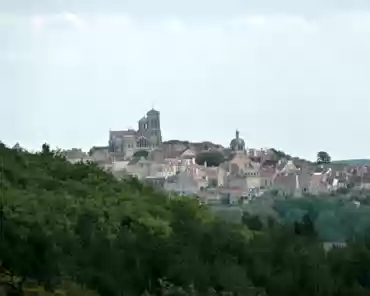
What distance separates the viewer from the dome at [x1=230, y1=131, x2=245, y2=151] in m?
157

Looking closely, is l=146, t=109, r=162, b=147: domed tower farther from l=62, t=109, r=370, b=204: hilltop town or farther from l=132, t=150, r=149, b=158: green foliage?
l=132, t=150, r=149, b=158: green foliage

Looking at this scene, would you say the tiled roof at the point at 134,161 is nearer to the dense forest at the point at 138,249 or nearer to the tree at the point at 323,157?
the tree at the point at 323,157

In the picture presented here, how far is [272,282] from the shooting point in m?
38.7

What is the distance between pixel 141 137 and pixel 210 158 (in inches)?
649

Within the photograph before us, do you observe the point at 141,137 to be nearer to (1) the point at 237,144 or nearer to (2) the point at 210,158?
(1) the point at 237,144

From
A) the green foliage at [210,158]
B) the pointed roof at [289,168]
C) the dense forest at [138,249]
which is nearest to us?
the dense forest at [138,249]

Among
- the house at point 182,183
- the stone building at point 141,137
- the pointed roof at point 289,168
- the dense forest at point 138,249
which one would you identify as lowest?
the dense forest at point 138,249

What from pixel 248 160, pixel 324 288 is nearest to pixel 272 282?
pixel 324 288

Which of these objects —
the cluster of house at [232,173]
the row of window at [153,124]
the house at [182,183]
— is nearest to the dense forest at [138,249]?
the cluster of house at [232,173]

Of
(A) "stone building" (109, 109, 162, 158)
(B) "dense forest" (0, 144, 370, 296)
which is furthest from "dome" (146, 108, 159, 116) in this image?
(B) "dense forest" (0, 144, 370, 296)

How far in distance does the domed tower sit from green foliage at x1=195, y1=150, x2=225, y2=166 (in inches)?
456

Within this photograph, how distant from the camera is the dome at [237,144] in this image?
157125 mm

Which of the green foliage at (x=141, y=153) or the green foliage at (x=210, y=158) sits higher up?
the green foliage at (x=141, y=153)

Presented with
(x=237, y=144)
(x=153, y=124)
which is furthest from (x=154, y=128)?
(x=237, y=144)
